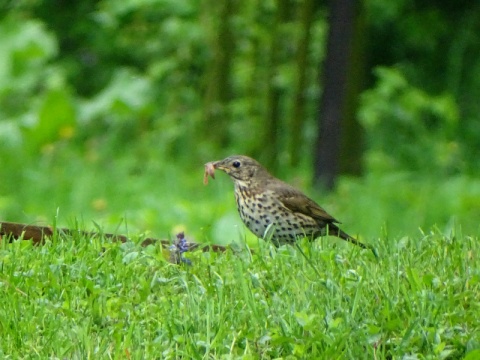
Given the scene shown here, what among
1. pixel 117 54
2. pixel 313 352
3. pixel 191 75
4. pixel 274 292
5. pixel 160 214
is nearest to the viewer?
pixel 313 352

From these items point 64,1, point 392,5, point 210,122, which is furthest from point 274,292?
point 64,1

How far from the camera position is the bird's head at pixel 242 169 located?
651cm

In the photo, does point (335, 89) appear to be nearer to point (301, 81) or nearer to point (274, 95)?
point (301, 81)

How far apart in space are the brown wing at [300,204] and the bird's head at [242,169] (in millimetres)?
217

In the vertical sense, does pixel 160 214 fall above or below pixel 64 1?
below

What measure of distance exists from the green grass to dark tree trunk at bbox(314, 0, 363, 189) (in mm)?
4196

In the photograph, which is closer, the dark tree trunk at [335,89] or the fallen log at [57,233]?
the fallen log at [57,233]

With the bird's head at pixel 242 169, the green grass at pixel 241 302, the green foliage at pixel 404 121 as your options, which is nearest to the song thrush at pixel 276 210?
the bird's head at pixel 242 169

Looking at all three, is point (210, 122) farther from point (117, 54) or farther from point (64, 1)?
point (64, 1)

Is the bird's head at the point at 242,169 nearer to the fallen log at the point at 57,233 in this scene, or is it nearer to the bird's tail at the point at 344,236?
the bird's tail at the point at 344,236

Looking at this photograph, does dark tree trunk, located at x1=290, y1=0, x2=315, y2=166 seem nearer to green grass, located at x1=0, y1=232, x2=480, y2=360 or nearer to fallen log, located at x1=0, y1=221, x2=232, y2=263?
fallen log, located at x1=0, y1=221, x2=232, y2=263

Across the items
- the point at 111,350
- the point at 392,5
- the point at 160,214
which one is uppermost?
the point at 392,5

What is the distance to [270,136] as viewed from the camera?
10516 mm

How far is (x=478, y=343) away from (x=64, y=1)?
34.8 ft
